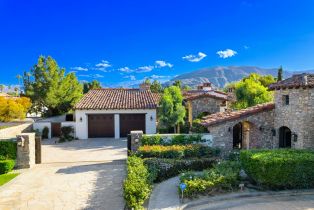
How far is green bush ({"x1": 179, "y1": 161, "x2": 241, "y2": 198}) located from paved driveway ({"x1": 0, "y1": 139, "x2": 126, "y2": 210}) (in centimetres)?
268

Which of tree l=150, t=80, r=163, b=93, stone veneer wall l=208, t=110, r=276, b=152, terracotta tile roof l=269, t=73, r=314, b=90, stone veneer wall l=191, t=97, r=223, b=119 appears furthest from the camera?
tree l=150, t=80, r=163, b=93

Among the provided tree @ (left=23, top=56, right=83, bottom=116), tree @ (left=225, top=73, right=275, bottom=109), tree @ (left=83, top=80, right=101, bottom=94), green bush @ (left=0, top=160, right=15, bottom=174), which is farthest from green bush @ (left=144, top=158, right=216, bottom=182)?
tree @ (left=83, top=80, right=101, bottom=94)

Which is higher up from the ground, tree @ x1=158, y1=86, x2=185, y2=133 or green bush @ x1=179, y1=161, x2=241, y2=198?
tree @ x1=158, y1=86, x2=185, y2=133

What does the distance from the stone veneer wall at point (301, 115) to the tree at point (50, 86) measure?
27.9 metres

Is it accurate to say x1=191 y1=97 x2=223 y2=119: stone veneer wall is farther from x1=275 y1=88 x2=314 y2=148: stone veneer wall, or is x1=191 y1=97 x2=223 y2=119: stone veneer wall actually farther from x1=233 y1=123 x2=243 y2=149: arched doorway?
x1=275 y1=88 x2=314 y2=148: stone veneer wall

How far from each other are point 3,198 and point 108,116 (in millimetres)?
16460

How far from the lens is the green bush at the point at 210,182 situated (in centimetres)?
1006

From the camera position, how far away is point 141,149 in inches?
565

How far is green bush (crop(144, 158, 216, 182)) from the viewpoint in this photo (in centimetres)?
1262

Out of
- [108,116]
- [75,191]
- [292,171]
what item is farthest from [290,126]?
[108,116]

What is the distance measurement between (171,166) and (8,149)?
988 centimetres

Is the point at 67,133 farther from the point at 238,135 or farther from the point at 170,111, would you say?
the point at 238,135

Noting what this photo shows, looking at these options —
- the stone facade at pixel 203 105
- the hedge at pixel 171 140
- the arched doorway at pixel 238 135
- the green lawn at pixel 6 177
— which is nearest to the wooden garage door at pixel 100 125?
the stone facade at pixel 203 105

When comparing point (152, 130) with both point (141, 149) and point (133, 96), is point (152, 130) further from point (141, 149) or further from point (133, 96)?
point (141, 149)
